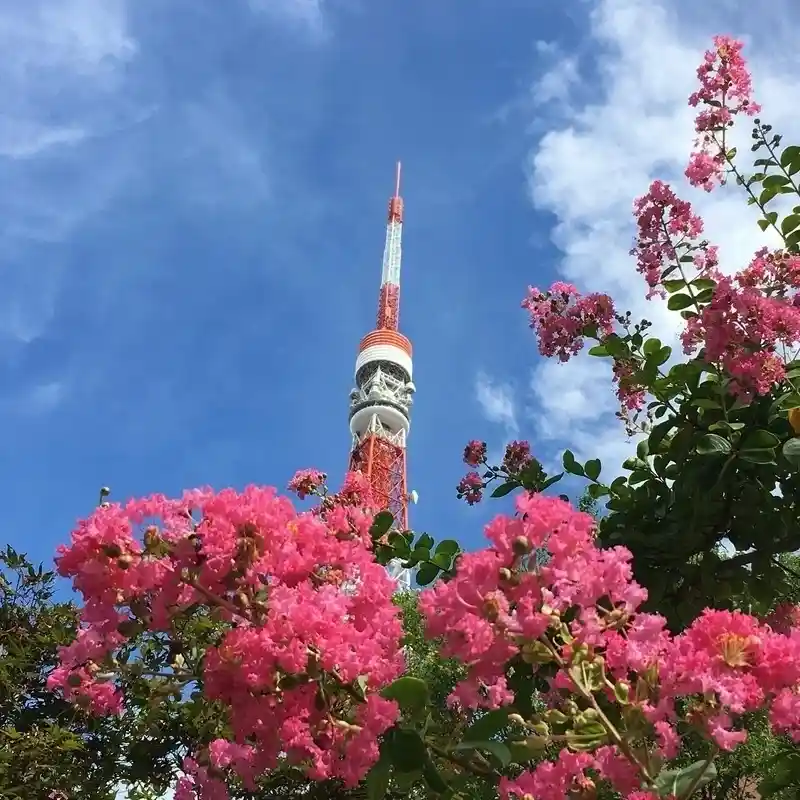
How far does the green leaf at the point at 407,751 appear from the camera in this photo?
1.37m

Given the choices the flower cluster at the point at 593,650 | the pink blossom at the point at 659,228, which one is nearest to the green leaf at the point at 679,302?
the pink blossom at the point at 659,228

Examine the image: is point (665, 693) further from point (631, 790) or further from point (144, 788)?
point (144, 788)

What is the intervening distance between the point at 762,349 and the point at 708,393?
1.10ft

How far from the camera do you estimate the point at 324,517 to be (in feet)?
6.43

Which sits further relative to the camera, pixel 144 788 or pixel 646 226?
pixel 144 788

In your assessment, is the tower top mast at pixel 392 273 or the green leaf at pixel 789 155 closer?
the green leaf at pixel 789 155

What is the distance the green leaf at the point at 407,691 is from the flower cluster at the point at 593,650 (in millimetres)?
84

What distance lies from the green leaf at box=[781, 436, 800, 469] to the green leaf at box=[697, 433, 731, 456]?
16 centimetres

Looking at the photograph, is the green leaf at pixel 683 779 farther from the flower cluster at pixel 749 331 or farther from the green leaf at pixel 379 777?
the flower cluster at pixel 749 331

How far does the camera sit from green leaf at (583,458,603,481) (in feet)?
9.70

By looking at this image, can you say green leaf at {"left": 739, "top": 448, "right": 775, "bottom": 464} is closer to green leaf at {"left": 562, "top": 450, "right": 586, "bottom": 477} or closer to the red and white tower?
green leaf at {"left": 562, "top": 450, "right": 586, "bottom": 477}

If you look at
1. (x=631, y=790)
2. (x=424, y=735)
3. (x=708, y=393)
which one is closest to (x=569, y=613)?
(x=631, y=790)

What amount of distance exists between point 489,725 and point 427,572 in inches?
39.2

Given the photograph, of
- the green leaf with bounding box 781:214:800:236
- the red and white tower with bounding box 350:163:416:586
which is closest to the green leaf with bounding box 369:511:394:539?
the green leaf with bounding box 781:214:800:236
